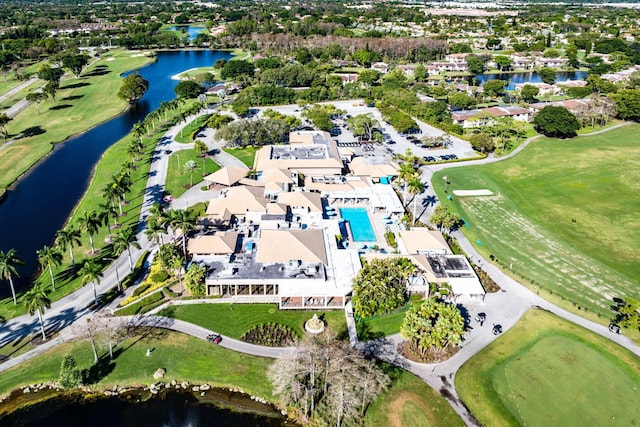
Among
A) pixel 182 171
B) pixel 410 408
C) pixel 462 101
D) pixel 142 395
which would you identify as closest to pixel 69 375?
pixel 142 395

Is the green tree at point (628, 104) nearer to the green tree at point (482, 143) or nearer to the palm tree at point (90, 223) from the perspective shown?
→ the green tree at point (482, 143)

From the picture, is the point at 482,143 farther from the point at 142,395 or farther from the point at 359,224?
the point at 142,395

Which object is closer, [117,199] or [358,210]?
[117,199]

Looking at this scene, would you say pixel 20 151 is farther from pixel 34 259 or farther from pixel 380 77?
pixel 380 77

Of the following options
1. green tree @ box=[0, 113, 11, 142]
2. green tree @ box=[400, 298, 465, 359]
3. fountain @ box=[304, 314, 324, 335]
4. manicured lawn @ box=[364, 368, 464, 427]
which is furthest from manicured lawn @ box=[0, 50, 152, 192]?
manicured lawn @ box=[364, 368, 464, 427]

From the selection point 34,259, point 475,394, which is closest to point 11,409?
point 34,259

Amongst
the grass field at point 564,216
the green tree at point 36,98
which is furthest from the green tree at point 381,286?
the green tree at point 36,98
